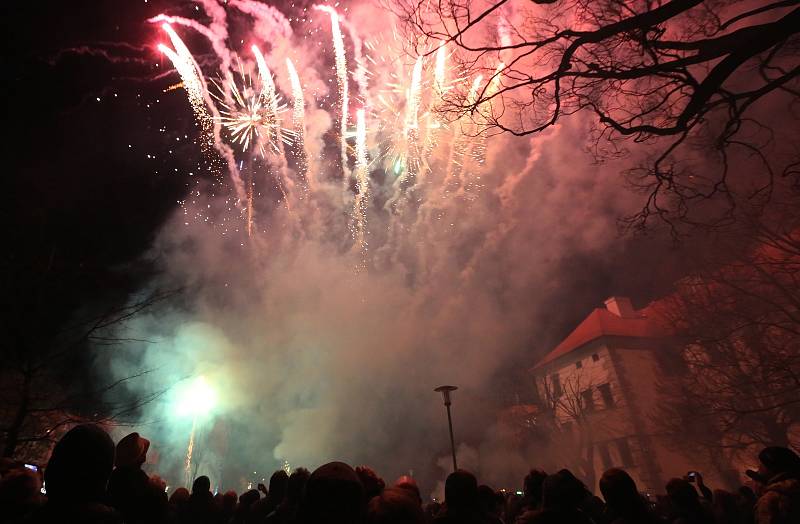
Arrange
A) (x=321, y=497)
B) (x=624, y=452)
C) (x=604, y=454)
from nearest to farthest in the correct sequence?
(x=321, y=497)
(x=624, y=452)
(x=604, y=454)

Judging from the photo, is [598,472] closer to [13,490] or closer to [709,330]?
[709,330]

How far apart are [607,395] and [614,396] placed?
86cm

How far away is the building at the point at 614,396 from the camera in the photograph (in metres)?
25.5

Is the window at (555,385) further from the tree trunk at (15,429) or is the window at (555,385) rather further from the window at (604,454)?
the tree trunk at (15,429)

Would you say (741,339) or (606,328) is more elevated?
(606,328)

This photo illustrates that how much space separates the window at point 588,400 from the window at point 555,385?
2.80 metres

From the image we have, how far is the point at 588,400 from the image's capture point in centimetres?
3059

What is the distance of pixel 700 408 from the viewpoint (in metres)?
19.9

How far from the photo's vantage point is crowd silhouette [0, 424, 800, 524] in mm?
1798

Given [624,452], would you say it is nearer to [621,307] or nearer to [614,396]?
[614,396]

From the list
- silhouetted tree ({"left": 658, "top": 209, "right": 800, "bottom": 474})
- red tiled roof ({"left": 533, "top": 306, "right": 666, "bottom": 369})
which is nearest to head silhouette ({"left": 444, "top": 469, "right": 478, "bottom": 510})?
silhouetted tree ({"left": 658, "top": 209, "right": 800, "bottom": 474})

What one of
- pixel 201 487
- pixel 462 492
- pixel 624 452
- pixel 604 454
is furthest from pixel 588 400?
pixel 462 492

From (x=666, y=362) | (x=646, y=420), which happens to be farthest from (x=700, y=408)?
(x=666, y=362)

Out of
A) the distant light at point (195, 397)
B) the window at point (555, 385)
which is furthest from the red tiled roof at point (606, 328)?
the distant light at point (195, 397)
